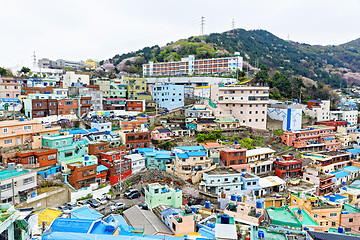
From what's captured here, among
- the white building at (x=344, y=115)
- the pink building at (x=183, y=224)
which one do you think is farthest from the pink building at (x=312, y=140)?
the pink building at (x=183, y=224)

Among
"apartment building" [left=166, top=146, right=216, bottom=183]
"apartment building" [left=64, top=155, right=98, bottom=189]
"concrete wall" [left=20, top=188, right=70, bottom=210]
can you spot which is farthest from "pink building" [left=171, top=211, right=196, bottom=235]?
"apartment building" [left=166, top=146, right=216, bottom=183]

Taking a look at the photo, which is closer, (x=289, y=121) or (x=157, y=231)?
(x=157, y=231)

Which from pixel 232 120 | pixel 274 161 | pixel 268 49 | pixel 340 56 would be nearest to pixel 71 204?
pixel 274 161

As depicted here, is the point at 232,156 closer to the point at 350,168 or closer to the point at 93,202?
the point at 350,168

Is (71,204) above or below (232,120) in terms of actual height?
below

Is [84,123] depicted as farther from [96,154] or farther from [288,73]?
[288,73]

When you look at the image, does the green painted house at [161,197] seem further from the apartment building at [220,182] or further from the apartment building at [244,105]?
the apartment building at [244,105]

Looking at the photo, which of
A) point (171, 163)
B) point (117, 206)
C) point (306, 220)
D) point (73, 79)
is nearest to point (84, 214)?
point (117, 206)
